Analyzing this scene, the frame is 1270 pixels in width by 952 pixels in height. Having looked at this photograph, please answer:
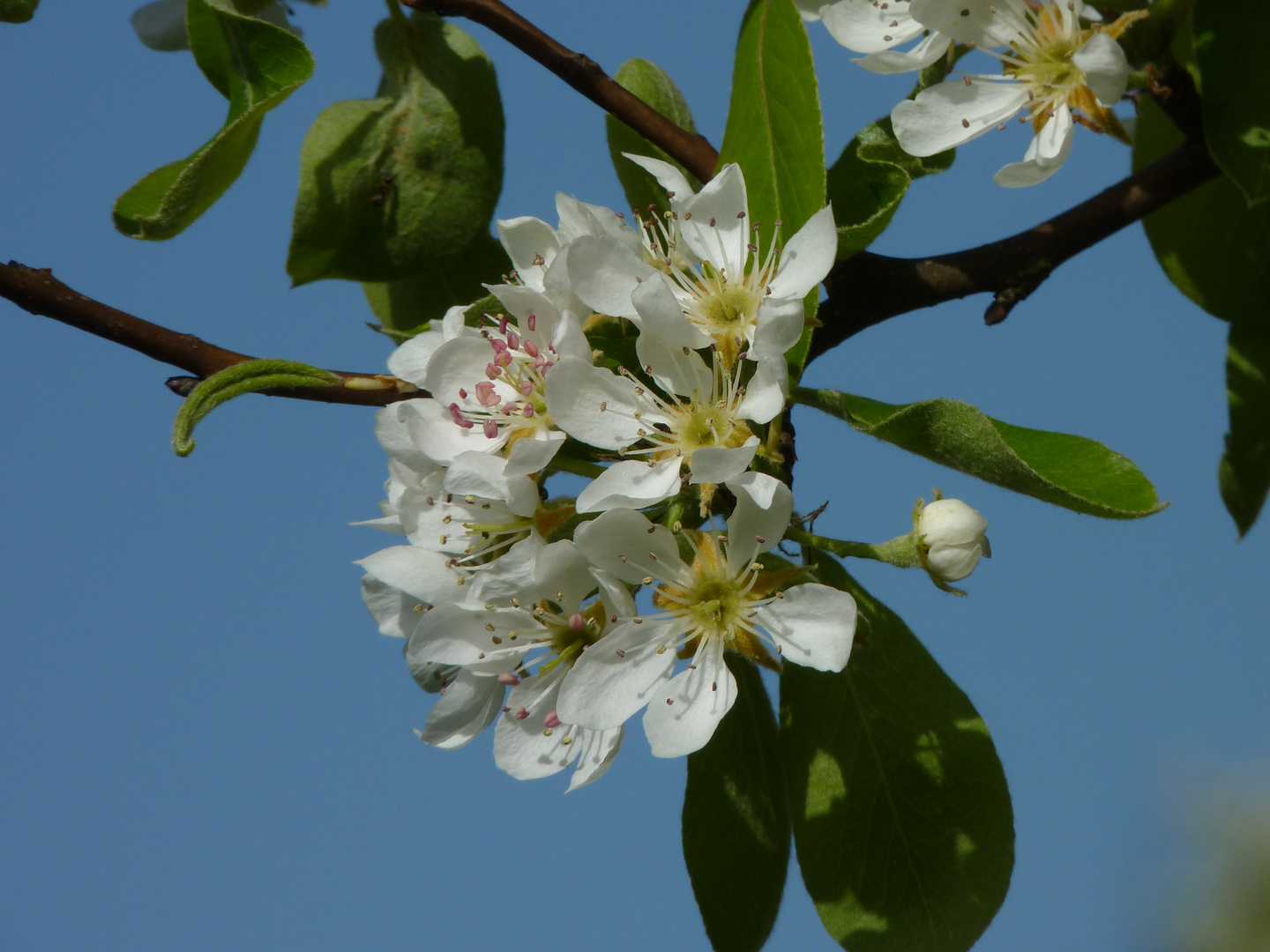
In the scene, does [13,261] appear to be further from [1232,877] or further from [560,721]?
[1232,877]

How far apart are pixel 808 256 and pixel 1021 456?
1.09ft

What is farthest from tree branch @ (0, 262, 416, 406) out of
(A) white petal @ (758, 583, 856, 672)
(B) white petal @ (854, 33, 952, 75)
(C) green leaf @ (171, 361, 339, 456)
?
(B) white petal @ (854, 33, 952, 75)

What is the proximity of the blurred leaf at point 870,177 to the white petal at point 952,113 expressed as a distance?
0.05 m

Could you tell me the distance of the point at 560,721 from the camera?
1328 mm

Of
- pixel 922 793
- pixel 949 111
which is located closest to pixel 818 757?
pixel 922 793

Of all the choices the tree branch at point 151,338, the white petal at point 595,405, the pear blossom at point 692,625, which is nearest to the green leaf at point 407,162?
the tree branch at point 151,338

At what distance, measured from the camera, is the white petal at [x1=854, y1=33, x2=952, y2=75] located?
1.58 m

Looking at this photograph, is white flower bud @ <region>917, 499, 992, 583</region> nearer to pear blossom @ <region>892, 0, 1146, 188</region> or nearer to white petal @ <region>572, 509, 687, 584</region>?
white petal @ <region>572, 509, 687, 584</region>

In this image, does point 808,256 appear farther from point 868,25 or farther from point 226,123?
point 226,123

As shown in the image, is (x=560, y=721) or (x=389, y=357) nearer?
(x=560, y=721)

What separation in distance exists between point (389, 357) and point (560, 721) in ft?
1.73

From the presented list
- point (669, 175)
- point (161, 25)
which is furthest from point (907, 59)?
point (161, 25)

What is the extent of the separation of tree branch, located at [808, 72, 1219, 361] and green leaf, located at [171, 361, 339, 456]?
0.67 m

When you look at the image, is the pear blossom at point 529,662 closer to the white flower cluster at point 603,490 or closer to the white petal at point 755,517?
the white flower cluster at point 603,490
